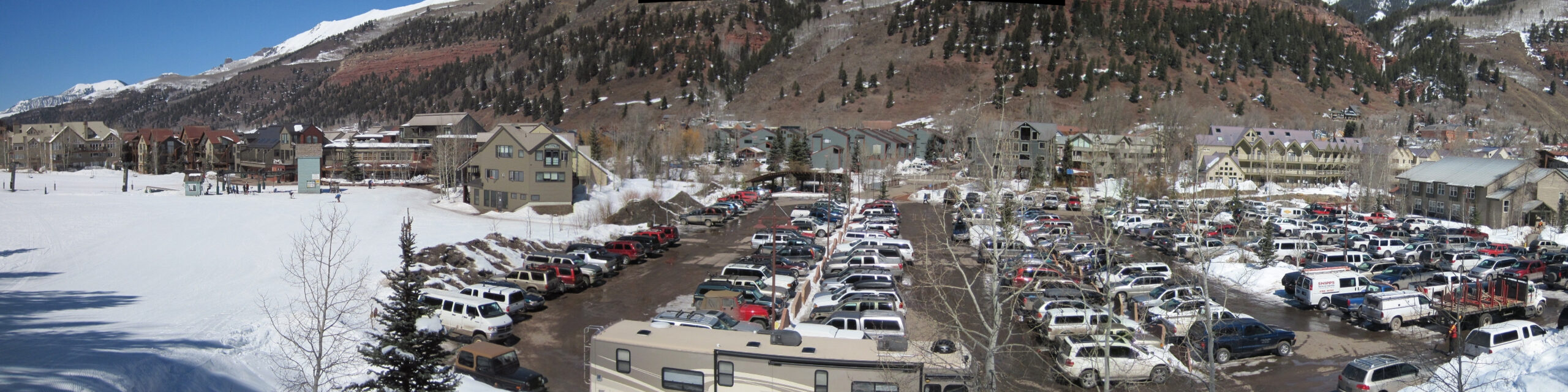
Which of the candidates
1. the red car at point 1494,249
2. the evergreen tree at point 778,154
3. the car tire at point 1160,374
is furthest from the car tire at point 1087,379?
the evergreen tree at point 778,154

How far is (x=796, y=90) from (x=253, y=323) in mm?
93583

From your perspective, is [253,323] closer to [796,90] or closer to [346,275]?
[346,275]

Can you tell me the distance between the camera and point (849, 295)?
16266 millimetres

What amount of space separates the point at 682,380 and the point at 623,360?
2.72 ft

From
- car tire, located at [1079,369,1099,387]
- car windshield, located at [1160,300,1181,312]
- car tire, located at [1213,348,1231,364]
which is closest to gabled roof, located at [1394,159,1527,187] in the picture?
car windshield, located at [1160,300,1181,312]

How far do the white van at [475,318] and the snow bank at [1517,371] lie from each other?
1315 centimetres

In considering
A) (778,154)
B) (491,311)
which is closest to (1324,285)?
(491,311)

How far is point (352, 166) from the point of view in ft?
181

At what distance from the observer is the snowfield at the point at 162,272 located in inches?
445

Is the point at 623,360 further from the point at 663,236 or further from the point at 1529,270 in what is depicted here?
the point at 1529,270

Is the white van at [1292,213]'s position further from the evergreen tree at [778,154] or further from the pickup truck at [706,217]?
the evergreen tree at [778,154]

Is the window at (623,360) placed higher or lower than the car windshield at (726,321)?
higher

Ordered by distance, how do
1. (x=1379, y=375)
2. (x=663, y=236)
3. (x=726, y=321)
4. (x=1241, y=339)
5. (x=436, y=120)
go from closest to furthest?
(x=1379, y=375) < (x=1241, y=339) < (x=726, y=321) < (x=663, y=236) < (x=436, y=120)

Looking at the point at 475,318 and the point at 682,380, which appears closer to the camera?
the point at 682,380
